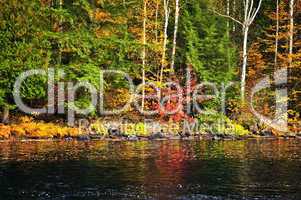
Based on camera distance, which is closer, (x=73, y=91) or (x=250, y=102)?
(x=73, y=91)

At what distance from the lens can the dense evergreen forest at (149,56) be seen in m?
37.1

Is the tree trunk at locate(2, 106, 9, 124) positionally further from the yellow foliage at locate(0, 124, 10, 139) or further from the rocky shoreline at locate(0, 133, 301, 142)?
the rocky shoreline at locate(0, 133, 301, 142)

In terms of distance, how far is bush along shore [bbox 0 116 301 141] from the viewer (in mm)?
35250

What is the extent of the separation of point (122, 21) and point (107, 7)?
56.8 inches

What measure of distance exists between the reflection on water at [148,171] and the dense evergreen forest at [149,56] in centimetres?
720

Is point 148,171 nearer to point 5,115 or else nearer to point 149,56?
point 5,115

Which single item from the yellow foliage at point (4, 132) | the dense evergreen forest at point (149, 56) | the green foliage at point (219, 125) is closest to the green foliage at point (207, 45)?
the dense evergreen forest at point (149, 56)

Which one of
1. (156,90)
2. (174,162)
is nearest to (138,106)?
(156,90)

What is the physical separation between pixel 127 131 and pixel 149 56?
795cm

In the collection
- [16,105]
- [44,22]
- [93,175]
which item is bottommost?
[93,175]

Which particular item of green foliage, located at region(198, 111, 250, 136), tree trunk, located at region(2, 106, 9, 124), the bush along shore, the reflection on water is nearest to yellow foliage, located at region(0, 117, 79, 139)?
the bush along shore

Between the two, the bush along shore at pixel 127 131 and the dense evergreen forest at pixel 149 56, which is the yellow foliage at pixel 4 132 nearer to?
the bush along shore at pixel 127 131

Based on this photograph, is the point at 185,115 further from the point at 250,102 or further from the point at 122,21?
the point at 122,21

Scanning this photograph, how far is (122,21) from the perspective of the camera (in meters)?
41.9
